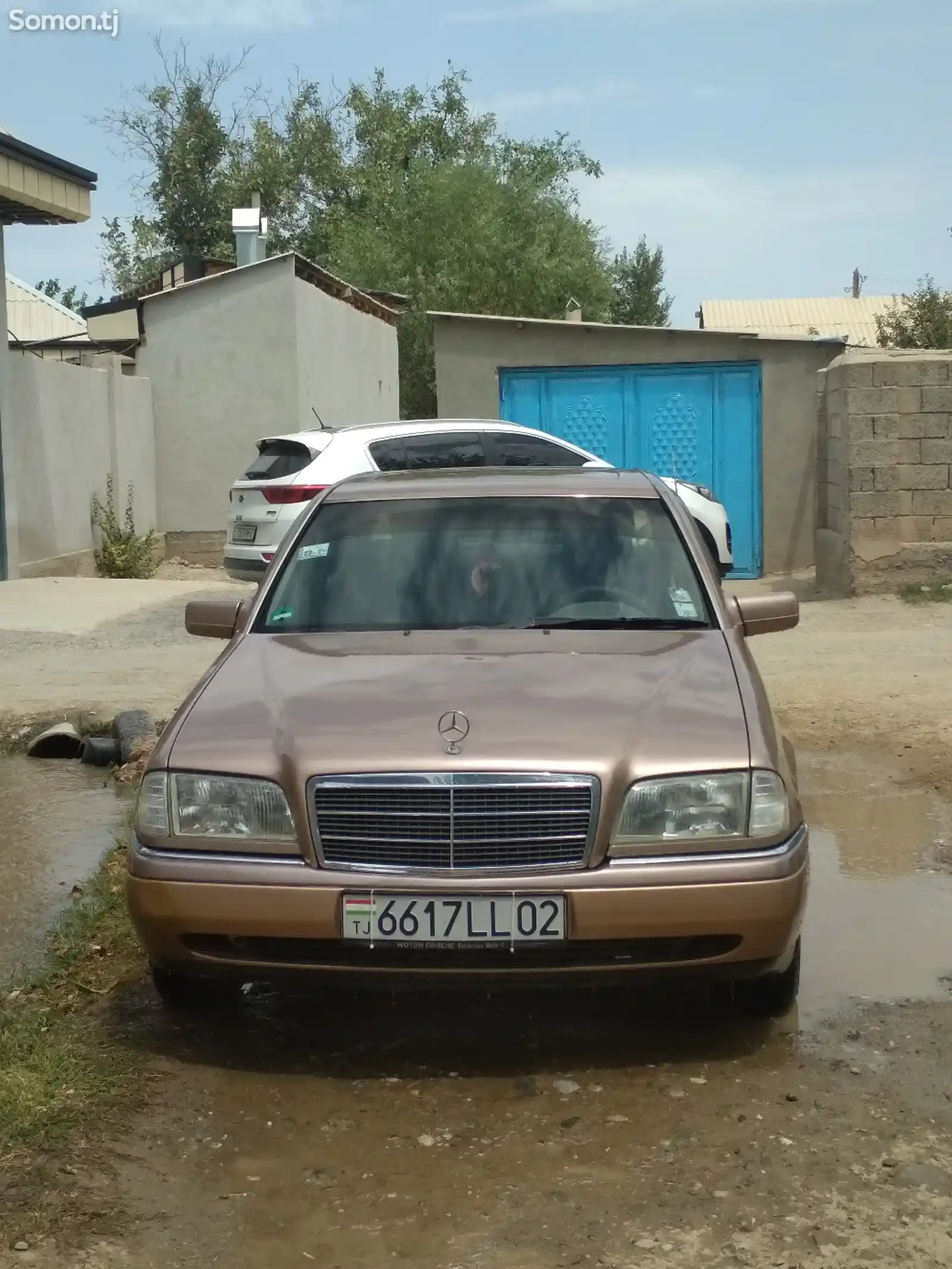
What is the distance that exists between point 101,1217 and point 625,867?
1.36 m

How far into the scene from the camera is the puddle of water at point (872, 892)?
4594 millimetres

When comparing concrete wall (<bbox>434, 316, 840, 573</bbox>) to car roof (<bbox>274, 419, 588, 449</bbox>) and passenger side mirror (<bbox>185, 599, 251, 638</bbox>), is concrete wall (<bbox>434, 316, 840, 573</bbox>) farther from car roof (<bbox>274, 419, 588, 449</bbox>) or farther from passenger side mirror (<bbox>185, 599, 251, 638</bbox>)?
passenger side mirror (<bbox>185, 599, 251, 638</bbox>)

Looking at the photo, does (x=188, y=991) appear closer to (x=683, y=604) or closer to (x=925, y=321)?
(x=683, y=604)

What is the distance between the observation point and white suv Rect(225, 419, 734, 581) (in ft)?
44.2

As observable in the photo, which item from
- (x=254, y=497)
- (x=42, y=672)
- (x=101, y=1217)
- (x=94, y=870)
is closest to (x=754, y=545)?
(x=254, y=497)

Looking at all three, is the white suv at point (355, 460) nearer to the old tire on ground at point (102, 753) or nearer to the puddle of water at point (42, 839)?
the old tire on ground at point (102, 753)

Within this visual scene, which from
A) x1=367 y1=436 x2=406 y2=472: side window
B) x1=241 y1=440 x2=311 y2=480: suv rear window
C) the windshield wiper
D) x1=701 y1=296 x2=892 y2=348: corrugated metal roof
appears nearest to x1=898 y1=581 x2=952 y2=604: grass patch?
x1=367 y1=436 x2=406 y2=472: side window

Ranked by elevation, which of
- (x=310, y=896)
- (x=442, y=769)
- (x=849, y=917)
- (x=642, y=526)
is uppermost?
(x=642, y=526)

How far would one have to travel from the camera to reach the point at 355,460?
544 inches

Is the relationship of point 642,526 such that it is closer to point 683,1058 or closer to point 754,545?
point 683,1058

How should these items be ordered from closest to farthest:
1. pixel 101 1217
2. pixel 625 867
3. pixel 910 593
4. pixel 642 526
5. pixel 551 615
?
pixel 101 1217, pixel 625 867, pixel 551 615, pixel 642 526, pixel 910 593

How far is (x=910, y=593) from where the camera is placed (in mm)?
13438

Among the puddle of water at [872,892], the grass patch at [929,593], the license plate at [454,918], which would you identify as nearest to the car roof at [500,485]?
the puddle of water at [872,892]

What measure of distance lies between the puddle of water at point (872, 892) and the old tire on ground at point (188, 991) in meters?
1.58
